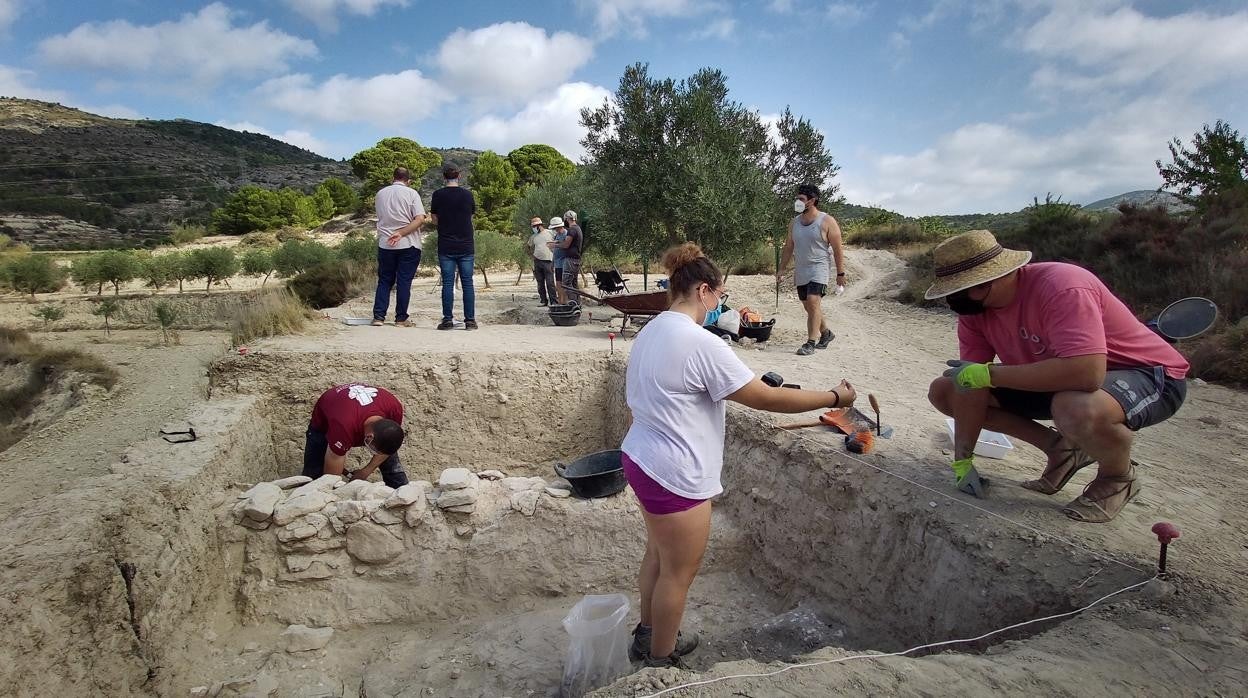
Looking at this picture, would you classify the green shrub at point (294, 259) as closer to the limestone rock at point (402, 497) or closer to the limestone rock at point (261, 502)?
the limestone rock at point (261, 502)

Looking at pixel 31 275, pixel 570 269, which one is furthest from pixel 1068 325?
pixel 31 275

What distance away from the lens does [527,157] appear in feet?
141

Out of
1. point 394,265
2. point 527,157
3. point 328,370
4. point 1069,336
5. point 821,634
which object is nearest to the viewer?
point 1069,336

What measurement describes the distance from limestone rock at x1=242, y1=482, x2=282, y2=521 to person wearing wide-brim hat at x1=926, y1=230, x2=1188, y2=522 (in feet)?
14.2

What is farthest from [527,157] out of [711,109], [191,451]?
[191,451]

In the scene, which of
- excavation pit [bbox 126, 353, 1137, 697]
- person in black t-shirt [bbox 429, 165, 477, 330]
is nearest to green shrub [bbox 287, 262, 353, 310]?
person in black t-shirt [bbox 429, 165, 477, 330]

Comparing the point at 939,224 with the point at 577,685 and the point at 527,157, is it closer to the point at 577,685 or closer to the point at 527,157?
the point at 577,685

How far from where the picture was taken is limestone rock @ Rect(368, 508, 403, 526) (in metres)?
4.10

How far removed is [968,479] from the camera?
3.14m

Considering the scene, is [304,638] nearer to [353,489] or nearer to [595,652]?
[353,489]

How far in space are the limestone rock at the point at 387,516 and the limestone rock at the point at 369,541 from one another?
37 mm

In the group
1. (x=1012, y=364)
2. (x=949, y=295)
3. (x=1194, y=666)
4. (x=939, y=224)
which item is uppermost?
(x=939, y=224)

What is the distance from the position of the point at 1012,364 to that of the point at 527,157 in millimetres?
43423

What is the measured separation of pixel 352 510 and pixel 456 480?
714mm
